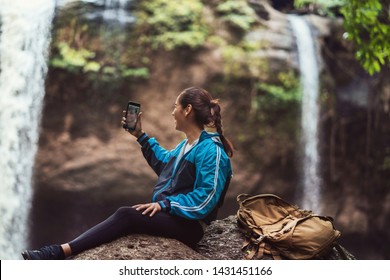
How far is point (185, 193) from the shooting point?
3.10m

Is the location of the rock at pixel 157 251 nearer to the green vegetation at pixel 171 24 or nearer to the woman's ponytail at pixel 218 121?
the woman's ponytail at pixel 218 121

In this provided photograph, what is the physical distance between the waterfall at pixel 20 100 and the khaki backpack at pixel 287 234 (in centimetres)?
437

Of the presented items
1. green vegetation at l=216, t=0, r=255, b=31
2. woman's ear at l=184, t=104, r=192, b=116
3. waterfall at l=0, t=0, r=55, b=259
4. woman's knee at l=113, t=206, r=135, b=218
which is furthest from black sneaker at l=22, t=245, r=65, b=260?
green vegetation at l=216, t=0, r=255, b=31

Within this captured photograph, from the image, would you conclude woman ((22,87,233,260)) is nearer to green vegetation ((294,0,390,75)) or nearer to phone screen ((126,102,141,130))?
phone screen ((126,102,141,130))

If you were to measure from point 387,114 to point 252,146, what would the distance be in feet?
7.15

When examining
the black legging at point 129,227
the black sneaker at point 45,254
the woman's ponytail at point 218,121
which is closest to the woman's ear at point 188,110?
the woman's ponytail at point 218,121

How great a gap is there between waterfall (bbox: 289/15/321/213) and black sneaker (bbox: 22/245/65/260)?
5121 millimetres

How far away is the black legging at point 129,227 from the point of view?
9.58ft

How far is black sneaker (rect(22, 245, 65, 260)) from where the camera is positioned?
2.74 meters

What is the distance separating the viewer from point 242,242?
3365mm
